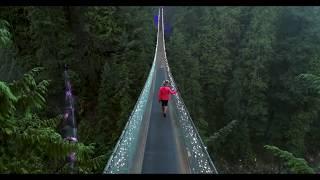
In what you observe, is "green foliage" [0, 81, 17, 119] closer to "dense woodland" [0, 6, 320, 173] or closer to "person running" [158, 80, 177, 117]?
"person running" [158, 80, 177, 117]

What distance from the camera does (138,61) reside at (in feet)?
58.7

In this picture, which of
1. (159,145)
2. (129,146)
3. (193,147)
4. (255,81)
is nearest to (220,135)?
(255,81)

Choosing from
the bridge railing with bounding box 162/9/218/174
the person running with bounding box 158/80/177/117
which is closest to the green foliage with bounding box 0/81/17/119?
the bridge railing with bounding box 162/9/218/174

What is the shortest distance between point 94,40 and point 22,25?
2.76 metres

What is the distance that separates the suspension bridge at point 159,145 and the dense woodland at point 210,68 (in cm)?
875

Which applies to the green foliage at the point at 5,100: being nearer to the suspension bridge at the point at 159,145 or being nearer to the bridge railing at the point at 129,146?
the bridge railing at the point at 129,146

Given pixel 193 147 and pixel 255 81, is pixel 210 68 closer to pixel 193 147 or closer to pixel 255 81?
pixel 255 81

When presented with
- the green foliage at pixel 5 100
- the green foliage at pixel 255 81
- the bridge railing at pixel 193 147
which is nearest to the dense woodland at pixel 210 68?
the green foliage at pixel 255 81

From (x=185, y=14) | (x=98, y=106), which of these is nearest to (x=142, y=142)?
(x=98, y=106)

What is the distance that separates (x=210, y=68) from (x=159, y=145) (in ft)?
46.5

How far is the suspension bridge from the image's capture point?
157 inches

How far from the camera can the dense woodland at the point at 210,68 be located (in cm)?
1681
